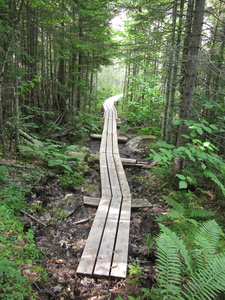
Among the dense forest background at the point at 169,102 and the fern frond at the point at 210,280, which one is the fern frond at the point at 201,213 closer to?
the dense forest background at the point at 169,102

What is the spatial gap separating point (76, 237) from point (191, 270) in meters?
2.32

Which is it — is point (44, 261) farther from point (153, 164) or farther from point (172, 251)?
point (153, 164)

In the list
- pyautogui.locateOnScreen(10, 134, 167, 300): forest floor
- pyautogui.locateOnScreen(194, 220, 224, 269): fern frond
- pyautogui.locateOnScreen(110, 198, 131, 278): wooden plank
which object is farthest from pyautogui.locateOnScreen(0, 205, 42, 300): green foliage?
pyautogui.locateOnScreen(194, 220, 224, 269): fern frond

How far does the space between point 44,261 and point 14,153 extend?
443 centimetres

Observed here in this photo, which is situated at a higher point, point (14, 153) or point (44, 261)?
point (14, 153)

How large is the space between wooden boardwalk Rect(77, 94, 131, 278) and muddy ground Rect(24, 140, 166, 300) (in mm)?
148

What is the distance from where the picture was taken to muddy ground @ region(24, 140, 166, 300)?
9.52ft

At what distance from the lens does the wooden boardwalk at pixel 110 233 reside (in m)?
3.20

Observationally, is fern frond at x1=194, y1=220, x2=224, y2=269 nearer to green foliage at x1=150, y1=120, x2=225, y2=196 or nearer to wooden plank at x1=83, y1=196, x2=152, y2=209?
green foliage at x1=150, y1=120, x2=225, y2=196

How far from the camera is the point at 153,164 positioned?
7.99 m

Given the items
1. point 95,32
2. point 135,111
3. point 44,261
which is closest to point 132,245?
point 44,261

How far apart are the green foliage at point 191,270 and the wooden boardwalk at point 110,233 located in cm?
78

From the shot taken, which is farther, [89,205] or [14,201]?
[89,205]

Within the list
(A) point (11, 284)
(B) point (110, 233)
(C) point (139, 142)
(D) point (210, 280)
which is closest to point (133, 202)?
(B) point (110, 233)
